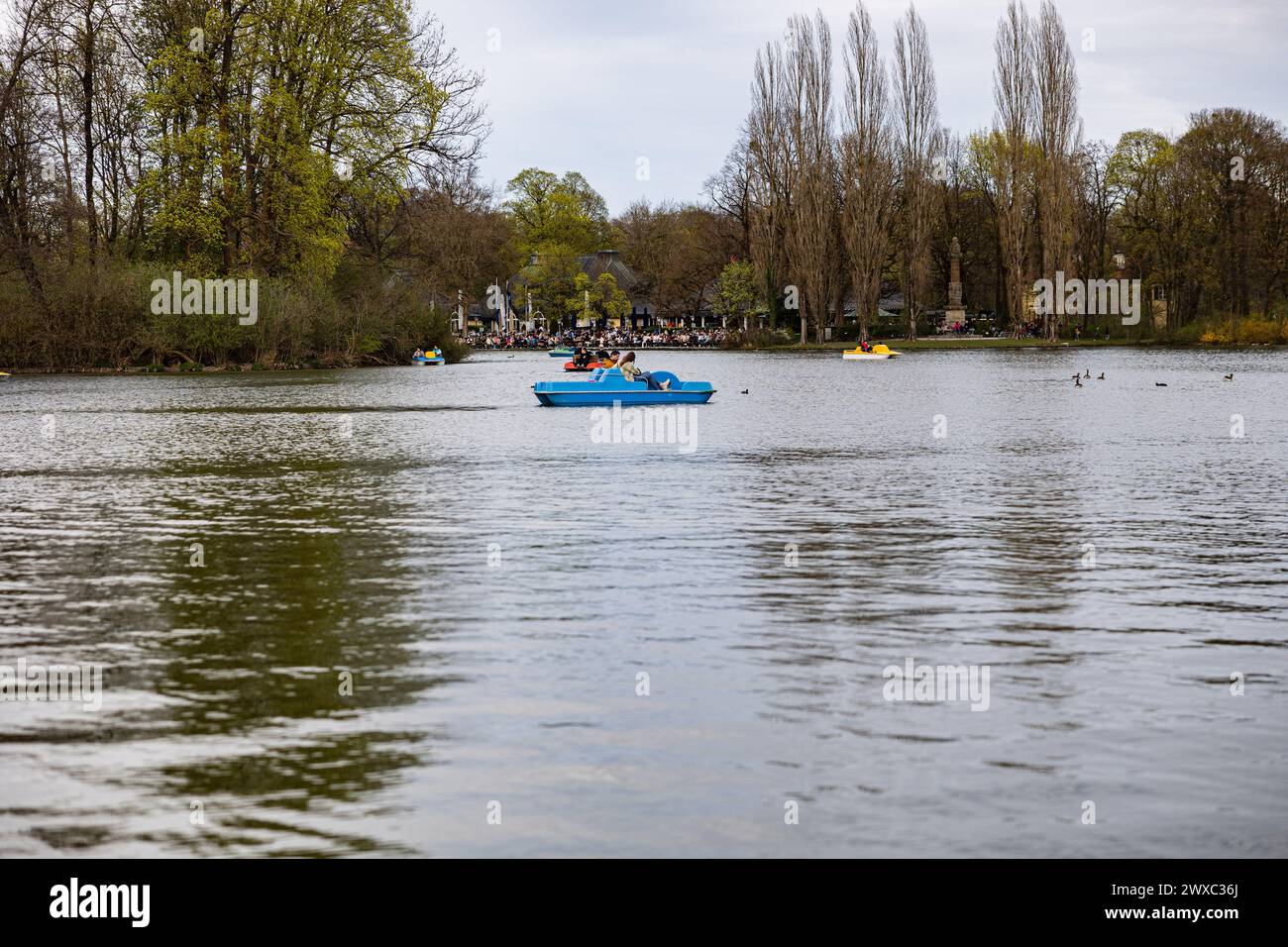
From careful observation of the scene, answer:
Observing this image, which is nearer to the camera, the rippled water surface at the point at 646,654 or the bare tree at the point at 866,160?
the rippled water surface at the point at 646,654

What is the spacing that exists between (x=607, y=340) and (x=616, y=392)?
304 ft

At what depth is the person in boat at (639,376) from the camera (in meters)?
35.5

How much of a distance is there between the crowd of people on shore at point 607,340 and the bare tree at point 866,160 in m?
18.5

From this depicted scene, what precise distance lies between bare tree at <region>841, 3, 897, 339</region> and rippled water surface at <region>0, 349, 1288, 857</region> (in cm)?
6706

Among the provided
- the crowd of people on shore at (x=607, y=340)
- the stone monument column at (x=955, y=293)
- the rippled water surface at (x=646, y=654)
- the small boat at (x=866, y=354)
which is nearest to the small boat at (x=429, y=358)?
the small boat at (x=866, y=354)

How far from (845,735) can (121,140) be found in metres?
65.0

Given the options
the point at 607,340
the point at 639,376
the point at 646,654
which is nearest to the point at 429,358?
the point at 639,376

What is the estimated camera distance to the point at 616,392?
35406mm

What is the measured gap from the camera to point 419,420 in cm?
3189

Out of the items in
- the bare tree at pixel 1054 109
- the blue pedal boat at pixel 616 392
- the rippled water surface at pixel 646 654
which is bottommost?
the rippled water surface at pixel 646 654

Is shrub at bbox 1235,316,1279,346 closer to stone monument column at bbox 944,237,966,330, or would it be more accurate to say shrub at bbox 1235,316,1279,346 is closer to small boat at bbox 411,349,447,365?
stone monument column at bbox 944,237,966,330

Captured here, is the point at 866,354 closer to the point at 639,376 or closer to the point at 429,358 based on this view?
the point at 429,358

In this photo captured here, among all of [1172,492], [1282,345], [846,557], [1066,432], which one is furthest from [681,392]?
[1282,345]

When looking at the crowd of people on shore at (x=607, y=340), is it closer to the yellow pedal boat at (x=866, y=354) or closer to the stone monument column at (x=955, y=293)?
the stone monument column at (x=955, y=293)
